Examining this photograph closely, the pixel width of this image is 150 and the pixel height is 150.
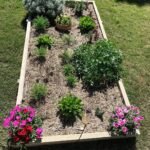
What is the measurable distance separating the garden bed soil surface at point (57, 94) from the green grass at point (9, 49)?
1.36 ft

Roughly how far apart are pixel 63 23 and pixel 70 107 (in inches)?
130

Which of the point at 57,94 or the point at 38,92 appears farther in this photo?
the point at 57,94

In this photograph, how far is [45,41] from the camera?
26.9 feet

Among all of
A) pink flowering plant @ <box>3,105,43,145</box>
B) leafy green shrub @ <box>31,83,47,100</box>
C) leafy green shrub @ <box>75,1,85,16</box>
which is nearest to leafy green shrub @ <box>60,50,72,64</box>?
leafy green shrub @ <box>31,83,47,100</box>

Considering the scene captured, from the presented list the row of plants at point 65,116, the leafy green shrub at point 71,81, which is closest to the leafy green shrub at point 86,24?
the leafy green shrub at point 71,81

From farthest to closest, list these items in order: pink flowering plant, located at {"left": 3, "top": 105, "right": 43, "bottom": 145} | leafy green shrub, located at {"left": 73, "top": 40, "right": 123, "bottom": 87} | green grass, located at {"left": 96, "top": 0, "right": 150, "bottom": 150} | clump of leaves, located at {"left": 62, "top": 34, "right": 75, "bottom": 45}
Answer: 1. clump of leaves, located at {"left": 62, "top": 34, "right": 75, "bottom": 45}
2. green grass, located at {"left": 96, "top": 0, "right": 150, "bottom": 150}
3. leafy green shrub, located at {"left": 73, "top": 40, "right": 123, "bottom": 87}
4. pink flowering plant, located at {"left": 3, "top": 105, "right": 43, "bottom": 145}

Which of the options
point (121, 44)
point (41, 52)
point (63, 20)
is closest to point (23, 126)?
point (41, 52)

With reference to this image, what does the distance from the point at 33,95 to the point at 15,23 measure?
133 inches

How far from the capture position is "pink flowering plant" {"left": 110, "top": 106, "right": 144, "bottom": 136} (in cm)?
636

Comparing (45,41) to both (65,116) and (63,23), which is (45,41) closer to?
(63,23)

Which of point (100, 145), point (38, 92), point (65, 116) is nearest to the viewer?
point (100, 145)

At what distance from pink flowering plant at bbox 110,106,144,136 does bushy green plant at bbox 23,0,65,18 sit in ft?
13.4

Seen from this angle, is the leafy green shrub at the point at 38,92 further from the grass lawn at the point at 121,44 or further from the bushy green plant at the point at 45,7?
the bushy green plant at the point at 45,7

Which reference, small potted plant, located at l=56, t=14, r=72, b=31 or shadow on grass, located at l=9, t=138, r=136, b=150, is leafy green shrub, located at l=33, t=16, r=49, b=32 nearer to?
small potted plant, located at l=56, t=14, r=72, b=31
